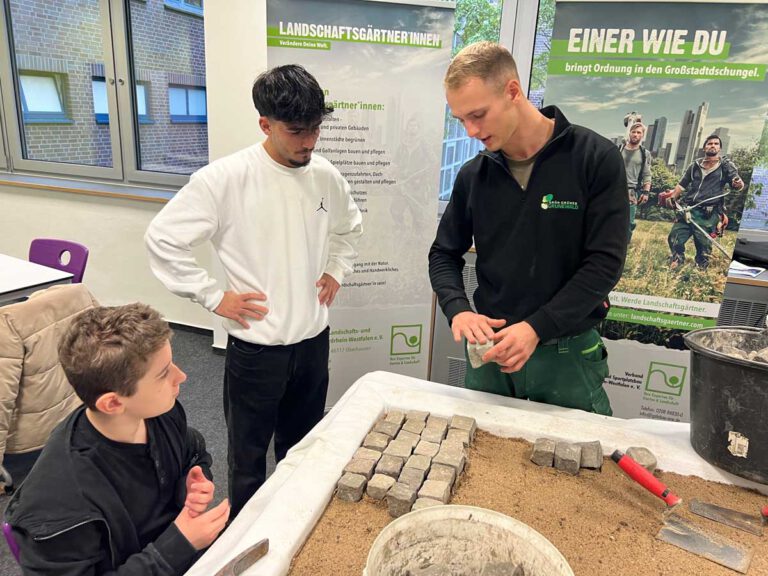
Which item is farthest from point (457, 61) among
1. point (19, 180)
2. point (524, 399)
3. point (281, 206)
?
point (19, 180)

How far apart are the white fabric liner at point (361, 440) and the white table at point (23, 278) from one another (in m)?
1.71

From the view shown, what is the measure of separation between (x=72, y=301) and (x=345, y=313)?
3.97ft

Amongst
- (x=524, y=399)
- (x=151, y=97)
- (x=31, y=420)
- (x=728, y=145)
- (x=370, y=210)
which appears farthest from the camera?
(x=151, y=97)

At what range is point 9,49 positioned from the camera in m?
4.13

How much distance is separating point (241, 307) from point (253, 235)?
0.22 metres

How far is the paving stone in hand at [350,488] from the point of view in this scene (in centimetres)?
105

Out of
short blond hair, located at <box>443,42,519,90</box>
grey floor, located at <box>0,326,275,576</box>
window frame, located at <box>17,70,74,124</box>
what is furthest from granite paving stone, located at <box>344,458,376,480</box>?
window frame, located at <box>17,70,74,124</box>

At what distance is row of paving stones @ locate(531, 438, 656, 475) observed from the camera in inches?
45.6

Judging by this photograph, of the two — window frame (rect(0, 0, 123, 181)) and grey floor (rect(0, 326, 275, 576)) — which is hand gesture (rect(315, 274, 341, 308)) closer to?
grey floor (rect(0, 326, 275, 576))

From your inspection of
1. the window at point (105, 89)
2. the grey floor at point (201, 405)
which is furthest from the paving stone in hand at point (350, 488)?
the window at point (105, 89)

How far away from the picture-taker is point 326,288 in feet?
6.00

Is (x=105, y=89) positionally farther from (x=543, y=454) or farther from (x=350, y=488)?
(x=543, y=454)

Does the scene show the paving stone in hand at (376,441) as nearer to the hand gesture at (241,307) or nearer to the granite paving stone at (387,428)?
the granite paving stone at (387,428)

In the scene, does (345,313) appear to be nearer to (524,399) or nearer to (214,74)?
(524,399)
